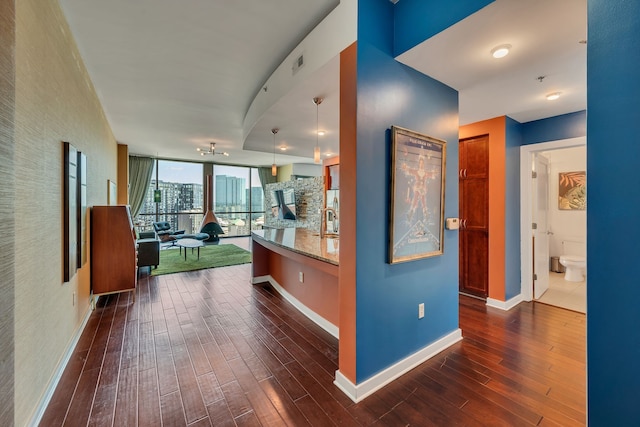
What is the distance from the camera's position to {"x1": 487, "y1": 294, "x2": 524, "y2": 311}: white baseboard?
3.23 meters

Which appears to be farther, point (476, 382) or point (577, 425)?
point (476, 382)

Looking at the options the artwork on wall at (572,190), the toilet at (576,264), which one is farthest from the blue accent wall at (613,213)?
the artwork on wall at (572,190)

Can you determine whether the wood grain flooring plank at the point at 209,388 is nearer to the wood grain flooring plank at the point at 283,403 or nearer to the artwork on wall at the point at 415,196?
the wood grain flooring plank at the point at 283,403

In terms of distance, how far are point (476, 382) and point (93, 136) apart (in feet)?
16.6

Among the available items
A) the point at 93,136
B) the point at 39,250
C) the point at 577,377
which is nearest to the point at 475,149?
the point at 577,377

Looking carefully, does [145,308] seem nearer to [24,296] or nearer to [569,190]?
[24,296]

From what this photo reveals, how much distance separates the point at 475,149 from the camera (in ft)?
11.7

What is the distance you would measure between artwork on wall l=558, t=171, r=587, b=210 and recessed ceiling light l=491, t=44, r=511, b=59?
4.44m

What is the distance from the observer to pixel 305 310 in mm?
3094

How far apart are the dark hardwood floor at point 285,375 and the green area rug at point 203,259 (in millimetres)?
2056

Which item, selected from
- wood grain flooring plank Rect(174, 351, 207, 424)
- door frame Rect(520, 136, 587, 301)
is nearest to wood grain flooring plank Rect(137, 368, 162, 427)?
wood grain flooring plank Rect(174, 351, 207, 424)

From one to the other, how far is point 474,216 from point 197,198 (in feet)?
28.8

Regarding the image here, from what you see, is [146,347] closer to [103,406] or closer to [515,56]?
[103,406]

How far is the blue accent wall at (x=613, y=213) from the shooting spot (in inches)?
35.3
